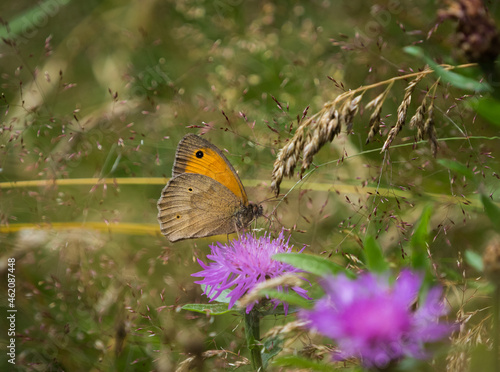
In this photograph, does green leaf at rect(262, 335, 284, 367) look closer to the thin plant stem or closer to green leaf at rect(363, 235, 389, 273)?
green leaf at rect(363, 235, 389, 273)

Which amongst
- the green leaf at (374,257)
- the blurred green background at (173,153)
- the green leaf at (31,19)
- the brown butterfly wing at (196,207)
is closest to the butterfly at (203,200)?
the brown butterfly wing at (196,207)

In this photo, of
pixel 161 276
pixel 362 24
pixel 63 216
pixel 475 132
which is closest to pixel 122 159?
pixel 63 216

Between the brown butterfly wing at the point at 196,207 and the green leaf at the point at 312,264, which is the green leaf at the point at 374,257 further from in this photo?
the brown butterfly wing at the point at 196,207

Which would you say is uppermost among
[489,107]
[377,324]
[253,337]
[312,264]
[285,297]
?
[489,107]

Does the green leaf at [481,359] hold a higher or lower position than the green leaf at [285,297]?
lower

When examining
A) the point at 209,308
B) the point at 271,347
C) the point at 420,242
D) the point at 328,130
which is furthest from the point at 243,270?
the point at 420,242

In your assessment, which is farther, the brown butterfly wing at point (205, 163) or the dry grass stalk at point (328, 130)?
the brown butterfly wing at point (205, 163)

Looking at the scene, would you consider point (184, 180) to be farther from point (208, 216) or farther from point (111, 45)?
point (111, 45)

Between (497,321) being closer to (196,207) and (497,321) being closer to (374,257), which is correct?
(374,257)
